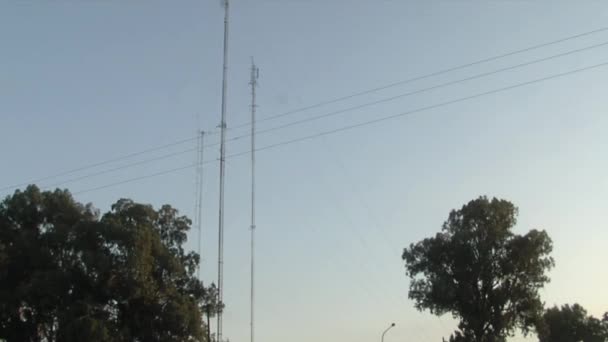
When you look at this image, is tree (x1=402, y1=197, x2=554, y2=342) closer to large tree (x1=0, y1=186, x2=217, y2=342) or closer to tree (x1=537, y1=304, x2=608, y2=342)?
large tree (x1=0, y1=186, x2=217, y2=342)

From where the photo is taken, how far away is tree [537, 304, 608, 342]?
322 feet

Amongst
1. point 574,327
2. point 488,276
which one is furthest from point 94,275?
point 574,327

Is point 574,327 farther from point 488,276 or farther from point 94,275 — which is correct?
point 94,275

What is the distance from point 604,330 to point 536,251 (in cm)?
5065

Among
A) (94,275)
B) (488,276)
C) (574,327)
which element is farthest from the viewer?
(574,327)

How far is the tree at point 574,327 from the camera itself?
98125 millimetres

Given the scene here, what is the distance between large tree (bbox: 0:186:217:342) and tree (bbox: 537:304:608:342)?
63.5 meters

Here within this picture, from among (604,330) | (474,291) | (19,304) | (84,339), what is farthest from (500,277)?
(604,330)

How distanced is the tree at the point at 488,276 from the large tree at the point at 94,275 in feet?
66.9

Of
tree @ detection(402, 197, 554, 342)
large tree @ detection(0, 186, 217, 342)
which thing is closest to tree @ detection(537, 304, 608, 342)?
tree @ detection(402, 197, 554, 342)

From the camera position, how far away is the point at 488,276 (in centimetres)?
5838

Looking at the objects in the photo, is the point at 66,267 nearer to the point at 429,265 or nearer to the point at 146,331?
the point at 146,331

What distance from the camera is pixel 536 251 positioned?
58.3 meters

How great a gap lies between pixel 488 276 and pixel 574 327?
4814 cm
